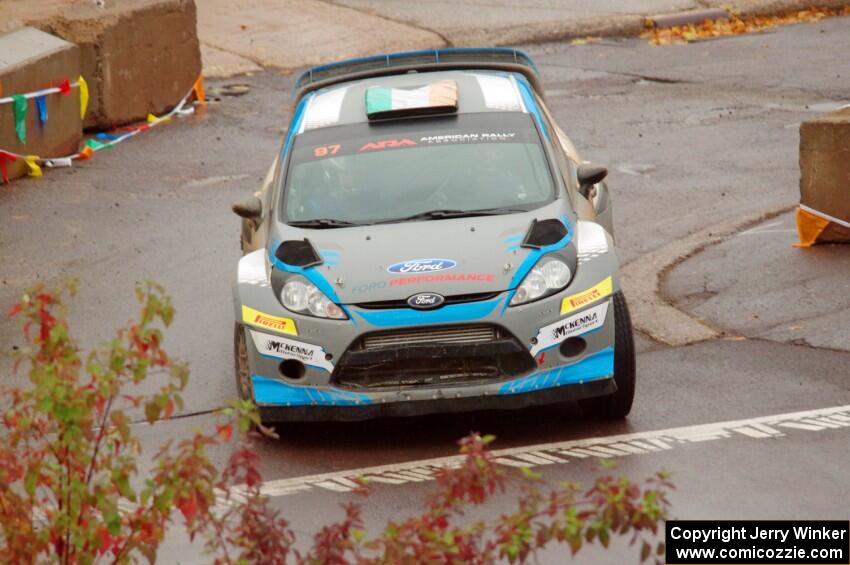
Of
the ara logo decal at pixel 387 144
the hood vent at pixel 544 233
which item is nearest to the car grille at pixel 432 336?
the hood vent at pixel 544 233

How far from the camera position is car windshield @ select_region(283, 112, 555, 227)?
363 inches

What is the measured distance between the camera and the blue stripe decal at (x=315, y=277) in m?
8.36

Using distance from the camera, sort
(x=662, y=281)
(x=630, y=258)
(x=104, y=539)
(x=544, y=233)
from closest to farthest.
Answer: (x=104, y=539)
(x=544, y=233)
(x=662, y=281)
(x=630, y=258)

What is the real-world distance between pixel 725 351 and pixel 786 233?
2.80m

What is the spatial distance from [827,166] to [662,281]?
1552 millimetres

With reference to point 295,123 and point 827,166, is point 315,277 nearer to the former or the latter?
point 295,123

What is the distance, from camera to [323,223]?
361 inches

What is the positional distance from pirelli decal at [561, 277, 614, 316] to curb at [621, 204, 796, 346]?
75.4 inches

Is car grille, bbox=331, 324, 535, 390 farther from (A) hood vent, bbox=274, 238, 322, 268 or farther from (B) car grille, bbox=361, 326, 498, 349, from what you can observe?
(A) hood vent, bbox=274, 238, 322, 268

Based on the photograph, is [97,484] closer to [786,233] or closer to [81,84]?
[786,233]

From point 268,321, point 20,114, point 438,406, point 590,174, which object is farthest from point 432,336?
point 20,114

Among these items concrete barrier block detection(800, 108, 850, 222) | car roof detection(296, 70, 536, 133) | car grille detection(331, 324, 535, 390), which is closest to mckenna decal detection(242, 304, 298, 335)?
car grille detection(331, 324, 535, 390)

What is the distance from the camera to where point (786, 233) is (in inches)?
496

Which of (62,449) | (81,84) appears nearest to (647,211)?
(81,84)
